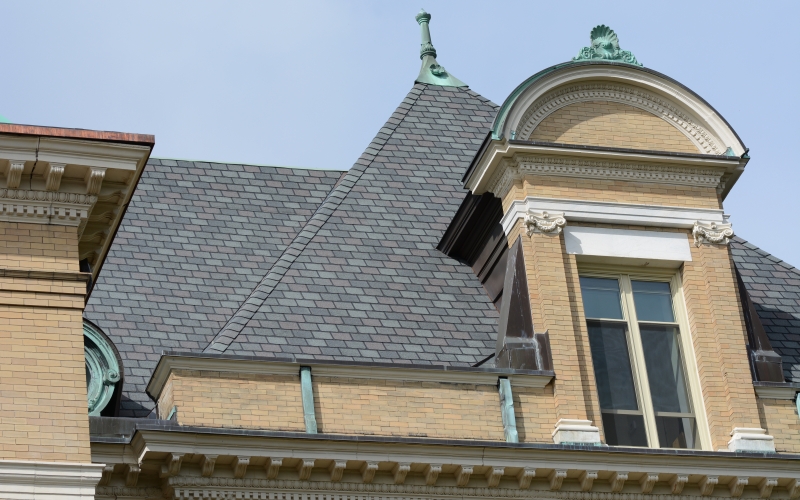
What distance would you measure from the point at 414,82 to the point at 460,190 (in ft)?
9.95

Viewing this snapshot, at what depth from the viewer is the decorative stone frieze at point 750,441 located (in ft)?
59.0

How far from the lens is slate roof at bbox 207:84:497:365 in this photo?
18422 millimetres

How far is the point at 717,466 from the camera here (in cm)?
1748

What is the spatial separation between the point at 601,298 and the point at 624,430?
1.70 meters

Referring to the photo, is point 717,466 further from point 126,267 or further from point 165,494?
point 126,267

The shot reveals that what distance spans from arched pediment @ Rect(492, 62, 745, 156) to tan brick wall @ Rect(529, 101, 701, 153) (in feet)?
0.06

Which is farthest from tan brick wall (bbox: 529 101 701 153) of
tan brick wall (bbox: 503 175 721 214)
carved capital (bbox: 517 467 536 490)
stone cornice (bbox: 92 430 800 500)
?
carved capital (bbox: 517 467 536 490)

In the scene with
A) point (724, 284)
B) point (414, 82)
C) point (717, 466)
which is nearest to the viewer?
point (717, 466)

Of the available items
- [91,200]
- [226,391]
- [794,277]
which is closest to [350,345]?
[226,391]

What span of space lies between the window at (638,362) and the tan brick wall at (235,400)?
3.53 meters

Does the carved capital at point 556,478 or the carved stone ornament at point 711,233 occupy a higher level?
the carved stone ornament at point 711,233

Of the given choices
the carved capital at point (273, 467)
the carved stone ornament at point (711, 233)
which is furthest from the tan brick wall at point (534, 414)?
the carved stone ornament at point (711, 233)

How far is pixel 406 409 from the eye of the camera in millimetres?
17438

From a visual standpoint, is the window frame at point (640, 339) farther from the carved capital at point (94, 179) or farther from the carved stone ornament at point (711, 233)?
the carved capital at point (94, 179)
